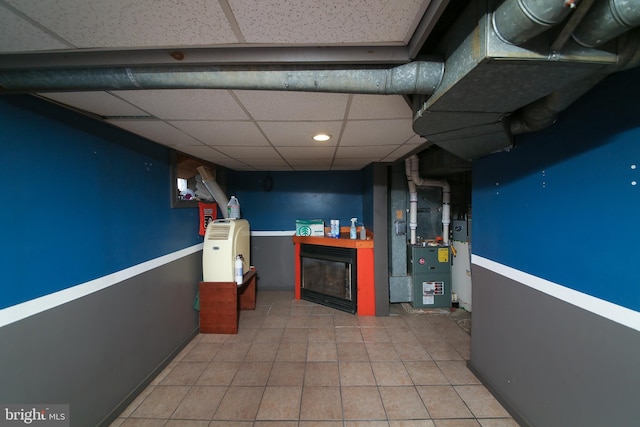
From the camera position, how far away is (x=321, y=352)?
253 centimetres

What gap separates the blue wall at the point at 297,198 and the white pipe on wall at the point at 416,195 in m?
1.00

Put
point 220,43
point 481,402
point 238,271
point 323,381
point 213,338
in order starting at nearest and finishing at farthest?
point 220,43
point 481,402
point 323,381
point 213,338
point 238,271

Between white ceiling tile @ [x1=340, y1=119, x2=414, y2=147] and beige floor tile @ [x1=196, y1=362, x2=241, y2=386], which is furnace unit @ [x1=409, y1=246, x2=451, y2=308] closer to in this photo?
white ceiling tile @ [x1=340, y1=119, x2=414, y2=147]

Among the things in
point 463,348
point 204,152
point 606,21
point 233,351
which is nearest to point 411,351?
point 463,348

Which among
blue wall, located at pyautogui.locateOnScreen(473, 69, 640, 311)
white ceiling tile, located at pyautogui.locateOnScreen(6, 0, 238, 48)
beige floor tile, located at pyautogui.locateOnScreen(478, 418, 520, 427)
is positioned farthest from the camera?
beige floor tile, located at pyautogui.locateOnScreen(478, 418, 520, 427)

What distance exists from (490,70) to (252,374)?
2708 millimetres

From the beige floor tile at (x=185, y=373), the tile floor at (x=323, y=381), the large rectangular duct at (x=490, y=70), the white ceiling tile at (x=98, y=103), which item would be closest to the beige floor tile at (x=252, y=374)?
the tile floor at (x=323, y=381)

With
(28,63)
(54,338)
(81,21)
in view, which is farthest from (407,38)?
(54,338)

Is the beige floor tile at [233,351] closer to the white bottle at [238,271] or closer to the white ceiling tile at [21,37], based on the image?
the white bottle at [238,271]

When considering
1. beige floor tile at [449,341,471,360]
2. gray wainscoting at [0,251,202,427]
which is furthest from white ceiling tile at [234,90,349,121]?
beige floor tile at [449,341,471,360]

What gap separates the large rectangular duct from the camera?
762 millimetres

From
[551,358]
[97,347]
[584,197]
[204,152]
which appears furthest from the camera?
[204,152]

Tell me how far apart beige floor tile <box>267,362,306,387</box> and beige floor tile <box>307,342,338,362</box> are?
0.52 ft

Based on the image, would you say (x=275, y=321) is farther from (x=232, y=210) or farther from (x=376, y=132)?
(x=376, y=132)
